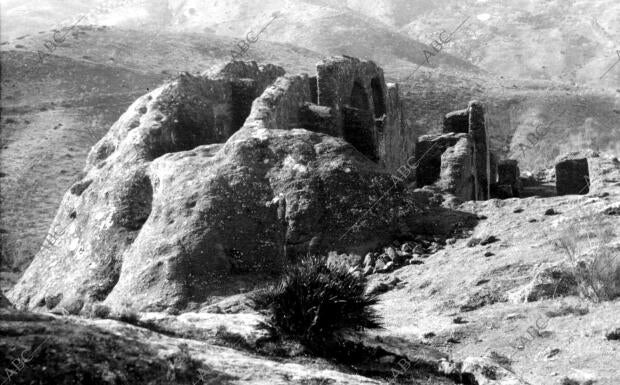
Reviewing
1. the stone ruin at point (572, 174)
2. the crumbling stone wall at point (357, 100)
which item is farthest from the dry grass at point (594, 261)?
the stone ruin at point (572, 174)

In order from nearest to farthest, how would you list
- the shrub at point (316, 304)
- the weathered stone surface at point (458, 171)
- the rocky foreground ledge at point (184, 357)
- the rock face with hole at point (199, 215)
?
1. the rocky foreground ledge at point (184, 357)
2. the shrub at point (316, 304)
3. the rock face with hole at point (199, 215)
4. the weathered stone surface at point (458, 171)

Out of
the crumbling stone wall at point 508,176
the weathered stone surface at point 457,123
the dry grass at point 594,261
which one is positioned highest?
the weathered stone surface at point 457,123

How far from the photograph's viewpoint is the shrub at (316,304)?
7531 millimetres

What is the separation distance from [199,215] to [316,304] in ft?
13.6

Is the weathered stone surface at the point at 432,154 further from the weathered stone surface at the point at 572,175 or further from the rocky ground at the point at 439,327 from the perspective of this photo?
the rocky ground at the point at 439,327

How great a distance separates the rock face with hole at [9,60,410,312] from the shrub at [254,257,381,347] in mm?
2703

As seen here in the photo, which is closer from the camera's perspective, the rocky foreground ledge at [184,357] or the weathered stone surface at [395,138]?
the rocky foreground ledge at [184,357]

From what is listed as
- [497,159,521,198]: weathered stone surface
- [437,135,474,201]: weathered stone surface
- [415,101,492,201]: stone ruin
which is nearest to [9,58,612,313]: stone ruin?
[437,135,474,201]: weathered stone surface

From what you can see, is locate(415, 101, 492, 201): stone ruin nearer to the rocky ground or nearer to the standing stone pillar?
the standing stone pillar

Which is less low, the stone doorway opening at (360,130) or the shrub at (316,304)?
the stone doorway opening at (360,130)

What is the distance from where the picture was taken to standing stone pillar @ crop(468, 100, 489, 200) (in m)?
23.3

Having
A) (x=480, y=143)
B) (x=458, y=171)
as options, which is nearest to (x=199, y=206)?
(x=458, y=171)

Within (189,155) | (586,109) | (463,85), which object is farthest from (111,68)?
(189,155)

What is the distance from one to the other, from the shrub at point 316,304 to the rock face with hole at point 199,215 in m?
2.70
